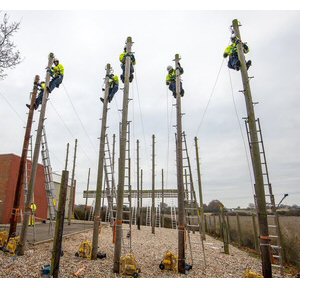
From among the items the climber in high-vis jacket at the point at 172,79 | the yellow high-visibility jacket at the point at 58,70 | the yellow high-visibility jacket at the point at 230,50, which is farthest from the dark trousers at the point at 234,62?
the yellow high-visibility jacket at the point at 58,70

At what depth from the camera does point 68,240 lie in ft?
40.6

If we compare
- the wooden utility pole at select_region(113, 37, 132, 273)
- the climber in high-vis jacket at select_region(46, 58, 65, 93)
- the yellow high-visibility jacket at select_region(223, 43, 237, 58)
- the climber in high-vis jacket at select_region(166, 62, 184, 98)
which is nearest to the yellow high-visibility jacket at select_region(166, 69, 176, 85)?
the climber in high-vis jacket at select_region(166, 62, 184, 98)

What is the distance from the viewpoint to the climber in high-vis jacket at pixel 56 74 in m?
10.4

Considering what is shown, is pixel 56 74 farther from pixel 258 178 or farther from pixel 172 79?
pixel 258 178

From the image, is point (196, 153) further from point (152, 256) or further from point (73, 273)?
point (73, 273)

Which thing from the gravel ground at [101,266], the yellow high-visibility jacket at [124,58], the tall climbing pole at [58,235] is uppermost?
the yellow high-visibility jacket at [124,58]

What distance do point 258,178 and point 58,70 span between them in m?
9.19

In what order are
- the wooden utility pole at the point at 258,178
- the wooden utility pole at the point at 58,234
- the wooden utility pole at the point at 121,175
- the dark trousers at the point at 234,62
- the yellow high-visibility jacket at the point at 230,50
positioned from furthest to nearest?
the yellow high-visibility jacket at the point at 230,50
the dark trousers at the point at 234,62
the wooden utility pole at the point at 121,175
the wooden utility pole at the point at 258,178
the wooden utility pole at the point at 58,234

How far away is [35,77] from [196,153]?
11.1 m

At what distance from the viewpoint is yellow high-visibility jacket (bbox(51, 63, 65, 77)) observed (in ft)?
34.4

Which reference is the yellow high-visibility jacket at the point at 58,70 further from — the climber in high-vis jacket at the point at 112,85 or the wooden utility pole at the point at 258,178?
the wooden utility pole at the point at 258,178

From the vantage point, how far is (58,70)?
10.7 meters

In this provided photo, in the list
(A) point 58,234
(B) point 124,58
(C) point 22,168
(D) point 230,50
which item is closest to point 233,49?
(D) point 230,50

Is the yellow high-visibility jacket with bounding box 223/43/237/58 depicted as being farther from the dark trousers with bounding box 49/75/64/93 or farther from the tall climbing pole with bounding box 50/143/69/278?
the dark trousers with bounding box 49/75/64/93
